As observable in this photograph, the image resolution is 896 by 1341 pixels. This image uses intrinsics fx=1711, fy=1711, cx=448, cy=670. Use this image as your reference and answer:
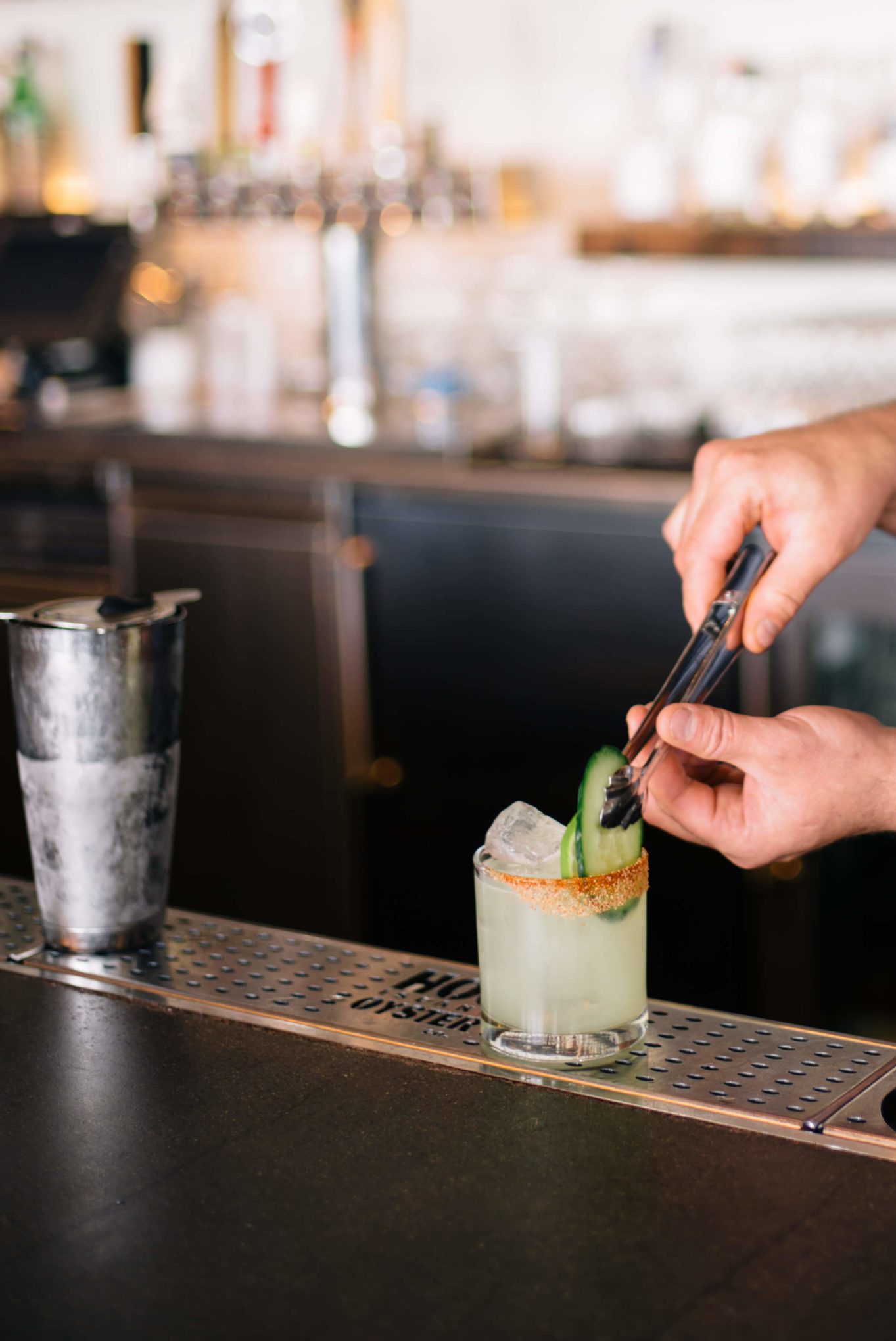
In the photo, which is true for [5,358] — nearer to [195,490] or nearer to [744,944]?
[195,490]

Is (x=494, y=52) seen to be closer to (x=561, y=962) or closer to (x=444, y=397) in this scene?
(x=444, y=397)

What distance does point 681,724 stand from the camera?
40.4 inches

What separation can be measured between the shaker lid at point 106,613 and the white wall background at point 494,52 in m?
2.26

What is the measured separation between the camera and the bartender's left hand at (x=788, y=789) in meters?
1.13

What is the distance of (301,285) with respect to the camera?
12.7 feet

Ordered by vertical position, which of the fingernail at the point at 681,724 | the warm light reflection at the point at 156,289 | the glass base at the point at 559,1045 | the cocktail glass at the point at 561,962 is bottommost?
the glass base at the point at 559,1045

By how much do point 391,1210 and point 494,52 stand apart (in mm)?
3105

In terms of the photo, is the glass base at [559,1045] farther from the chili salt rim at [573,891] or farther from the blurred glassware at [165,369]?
the blurred glassware at [165,369]

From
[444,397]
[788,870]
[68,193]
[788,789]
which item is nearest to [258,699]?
[444,397]

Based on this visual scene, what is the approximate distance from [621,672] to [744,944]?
1.59 feet

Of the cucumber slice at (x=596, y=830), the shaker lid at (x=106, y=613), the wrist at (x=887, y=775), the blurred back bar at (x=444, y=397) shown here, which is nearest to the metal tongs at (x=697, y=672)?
the cucumber slice at (x=596, y=830)

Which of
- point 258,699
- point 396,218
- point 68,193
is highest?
point 68,193

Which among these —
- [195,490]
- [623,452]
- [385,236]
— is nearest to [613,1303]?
[623,452]

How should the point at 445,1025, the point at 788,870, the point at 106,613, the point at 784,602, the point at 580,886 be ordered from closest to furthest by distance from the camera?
the point at 580,886, the point at 445,1025, the point at 106,613, the point at 784,602, the point at 788,870
